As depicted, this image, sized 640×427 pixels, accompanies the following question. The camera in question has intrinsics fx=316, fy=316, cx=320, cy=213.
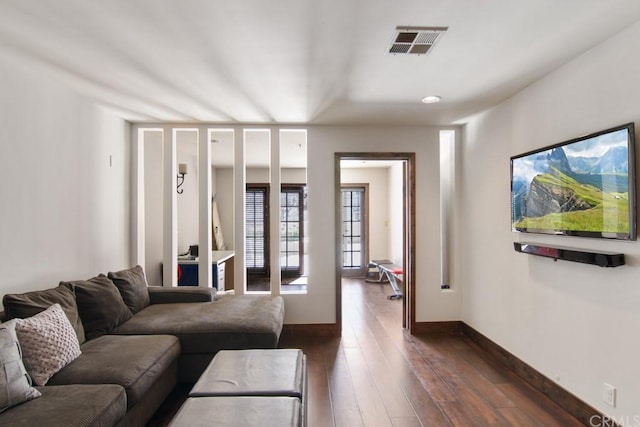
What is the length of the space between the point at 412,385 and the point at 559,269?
1463 mm

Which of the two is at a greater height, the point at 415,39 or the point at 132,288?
the point at 415,39

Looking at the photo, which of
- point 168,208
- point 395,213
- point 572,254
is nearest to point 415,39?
point 572,254

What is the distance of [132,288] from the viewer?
116 inches

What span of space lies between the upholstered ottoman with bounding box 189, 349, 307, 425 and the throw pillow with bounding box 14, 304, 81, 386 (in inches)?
33.3

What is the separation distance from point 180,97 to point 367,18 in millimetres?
1891

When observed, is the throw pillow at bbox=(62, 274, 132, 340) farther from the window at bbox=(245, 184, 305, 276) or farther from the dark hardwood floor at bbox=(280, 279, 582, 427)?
the window at bbox=(245, 184, 305, 276)

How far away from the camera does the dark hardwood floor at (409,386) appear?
2.20 meters

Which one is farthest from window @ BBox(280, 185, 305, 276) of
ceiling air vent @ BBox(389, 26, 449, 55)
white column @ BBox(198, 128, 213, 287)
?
ceiling air vent @ BBox(389, 26, 449, 55)

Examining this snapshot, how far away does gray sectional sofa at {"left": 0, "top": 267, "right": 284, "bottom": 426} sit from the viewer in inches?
61.6

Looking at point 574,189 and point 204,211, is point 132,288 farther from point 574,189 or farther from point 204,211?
point 574,189

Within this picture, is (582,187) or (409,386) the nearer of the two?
(582,187)

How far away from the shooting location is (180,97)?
286 cm

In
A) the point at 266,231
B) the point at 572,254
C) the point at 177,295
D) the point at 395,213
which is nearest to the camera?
the point at 572,254

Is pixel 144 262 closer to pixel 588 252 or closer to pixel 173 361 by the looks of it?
pixel 173 361
